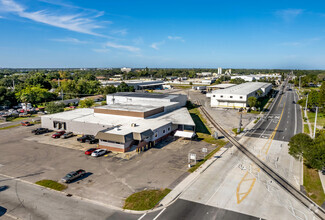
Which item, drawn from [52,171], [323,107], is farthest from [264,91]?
[52,171]

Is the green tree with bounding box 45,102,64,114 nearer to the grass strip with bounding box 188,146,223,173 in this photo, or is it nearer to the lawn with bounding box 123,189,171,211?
the grass strip with bounding box 188,146,223,173

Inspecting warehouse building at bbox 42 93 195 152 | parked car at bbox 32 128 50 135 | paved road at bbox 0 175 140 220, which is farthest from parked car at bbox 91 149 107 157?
parked car at bbox 32 128 50 135

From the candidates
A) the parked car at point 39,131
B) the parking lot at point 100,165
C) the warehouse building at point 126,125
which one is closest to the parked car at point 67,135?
the parking lot at point 100,165

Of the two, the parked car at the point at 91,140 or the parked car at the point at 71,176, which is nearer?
the parked car at the point at 71,176

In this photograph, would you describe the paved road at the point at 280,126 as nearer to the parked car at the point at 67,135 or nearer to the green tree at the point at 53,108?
the parked car at the point at 67,135

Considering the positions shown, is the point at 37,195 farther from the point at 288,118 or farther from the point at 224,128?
the point at 288,118

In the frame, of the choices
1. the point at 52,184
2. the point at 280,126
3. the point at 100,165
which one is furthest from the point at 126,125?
the point at 280,126
